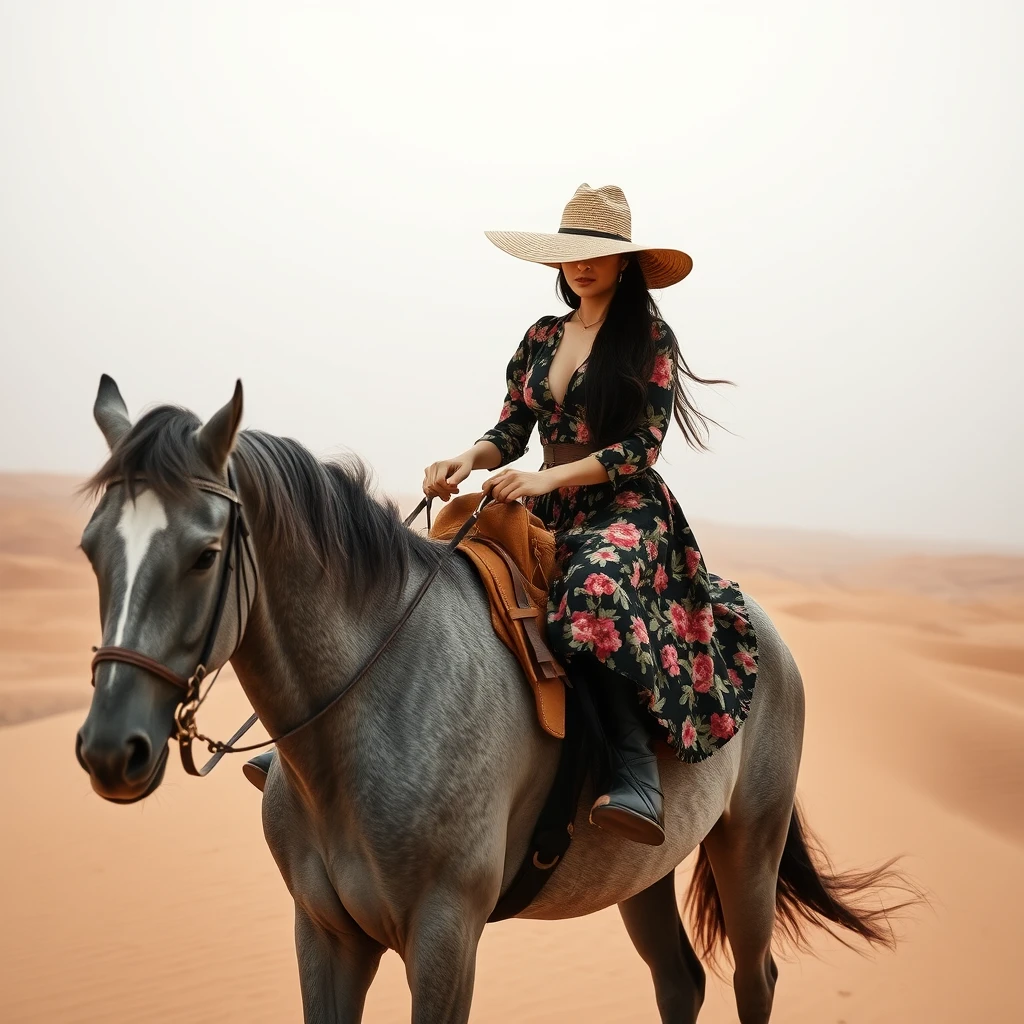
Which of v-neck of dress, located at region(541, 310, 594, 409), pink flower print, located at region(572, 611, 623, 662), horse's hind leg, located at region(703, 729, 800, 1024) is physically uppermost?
v-neck of dress, located at region(541, 310, 594, 409)

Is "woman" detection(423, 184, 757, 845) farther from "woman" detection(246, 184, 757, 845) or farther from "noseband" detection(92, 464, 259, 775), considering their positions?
"noseband" detection(92, 464, 259, 775)

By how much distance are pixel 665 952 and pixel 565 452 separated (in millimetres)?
1684

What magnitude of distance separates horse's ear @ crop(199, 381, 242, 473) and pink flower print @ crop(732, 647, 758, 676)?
5.45 feet

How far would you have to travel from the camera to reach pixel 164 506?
5.33 ft

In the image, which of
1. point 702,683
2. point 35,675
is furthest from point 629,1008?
point 35,675

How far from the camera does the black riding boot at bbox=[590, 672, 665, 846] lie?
86.5 inches

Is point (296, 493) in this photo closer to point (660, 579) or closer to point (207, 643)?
point (207, 643)

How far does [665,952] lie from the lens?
10.7 ft

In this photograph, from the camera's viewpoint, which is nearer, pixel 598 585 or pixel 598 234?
pixel 598 585

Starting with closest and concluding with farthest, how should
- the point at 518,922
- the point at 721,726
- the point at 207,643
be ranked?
1. the point at 207,643
2. the point at 721,726
3. the point at 518,922

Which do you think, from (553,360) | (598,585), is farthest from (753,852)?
(553,360)

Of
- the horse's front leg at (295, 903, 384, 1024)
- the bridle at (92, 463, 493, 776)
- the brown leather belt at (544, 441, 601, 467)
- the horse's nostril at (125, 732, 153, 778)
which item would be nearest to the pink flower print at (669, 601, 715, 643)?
the brown leather belt at (544, 441, 601, 467)

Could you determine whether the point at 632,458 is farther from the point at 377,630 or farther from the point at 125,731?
the point at 125,731

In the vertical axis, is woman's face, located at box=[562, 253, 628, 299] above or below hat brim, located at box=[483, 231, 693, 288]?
below
